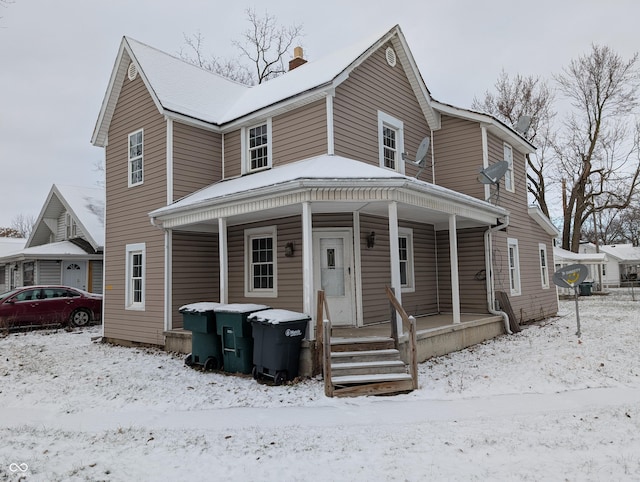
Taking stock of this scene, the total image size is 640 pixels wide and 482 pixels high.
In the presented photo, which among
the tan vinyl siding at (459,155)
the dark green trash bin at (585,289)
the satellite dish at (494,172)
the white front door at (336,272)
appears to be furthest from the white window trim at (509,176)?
the dark green trash bin at (585,289)

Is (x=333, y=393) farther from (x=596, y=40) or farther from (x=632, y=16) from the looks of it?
(x=596, y=40)

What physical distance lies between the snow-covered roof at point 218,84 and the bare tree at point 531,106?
20300 millimetres

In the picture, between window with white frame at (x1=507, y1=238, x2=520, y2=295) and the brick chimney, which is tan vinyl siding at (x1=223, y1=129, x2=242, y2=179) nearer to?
the brick chimney

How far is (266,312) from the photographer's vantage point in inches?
282

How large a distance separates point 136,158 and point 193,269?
3.52 m

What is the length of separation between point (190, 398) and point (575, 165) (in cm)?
3111

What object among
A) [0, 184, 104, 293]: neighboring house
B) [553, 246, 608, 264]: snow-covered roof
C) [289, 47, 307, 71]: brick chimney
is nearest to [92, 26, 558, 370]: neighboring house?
[289, 47, 307, 71]: brick chimney

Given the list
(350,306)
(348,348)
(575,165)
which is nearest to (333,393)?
(348,348)

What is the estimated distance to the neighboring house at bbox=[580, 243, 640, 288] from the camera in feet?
144

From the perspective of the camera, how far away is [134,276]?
38.3 ft

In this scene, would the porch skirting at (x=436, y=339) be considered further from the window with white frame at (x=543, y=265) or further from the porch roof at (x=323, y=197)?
the window with white frame at (x=543, y=265)

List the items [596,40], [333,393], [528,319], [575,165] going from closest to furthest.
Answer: [333,393] → [528,319] → [596,40] → [575,165]

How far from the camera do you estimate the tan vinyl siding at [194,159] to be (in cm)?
1075

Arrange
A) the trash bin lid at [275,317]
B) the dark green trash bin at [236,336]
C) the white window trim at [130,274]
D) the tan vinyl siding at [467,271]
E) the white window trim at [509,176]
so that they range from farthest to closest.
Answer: the white window trim at [509,176], the tan vinyl siding at [467,271], the white window trim at [130,274], the dark green trash bin at [236,336], the trash bin lid at [275,317]
